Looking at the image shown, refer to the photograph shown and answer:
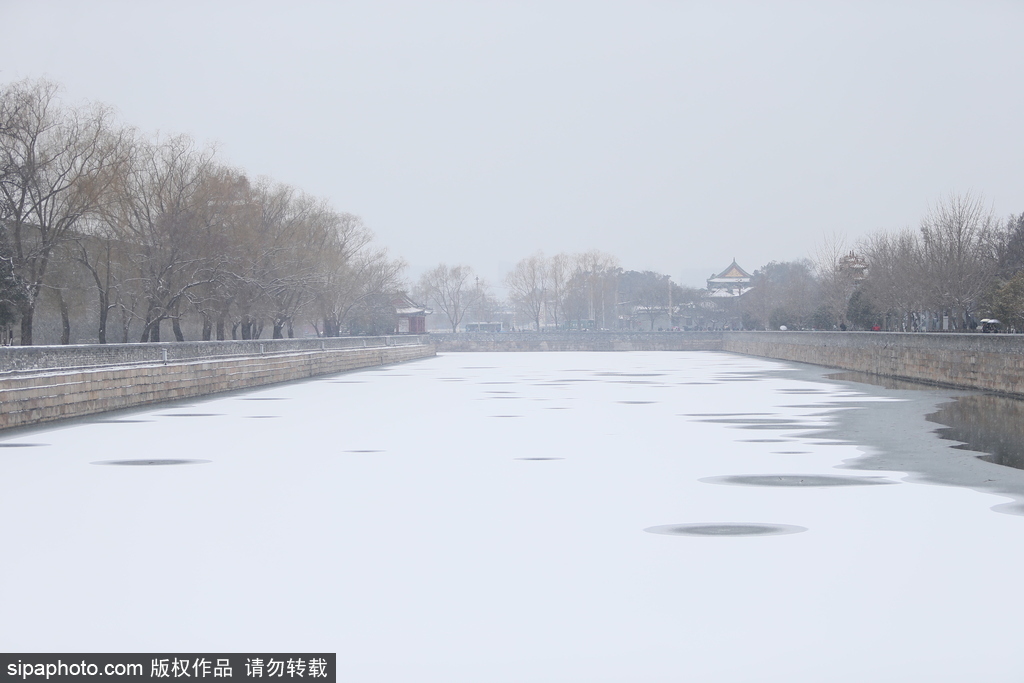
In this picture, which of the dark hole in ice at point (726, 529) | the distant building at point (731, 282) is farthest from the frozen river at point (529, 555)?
the distant building at point (731, 282)

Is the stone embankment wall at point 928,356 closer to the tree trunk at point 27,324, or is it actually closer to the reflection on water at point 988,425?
the reflection on water at point 988,425

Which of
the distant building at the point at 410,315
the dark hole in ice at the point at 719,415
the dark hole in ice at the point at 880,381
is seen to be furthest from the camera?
the distant building at the point at 410,315

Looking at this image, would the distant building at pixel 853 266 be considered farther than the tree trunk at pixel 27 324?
Yes

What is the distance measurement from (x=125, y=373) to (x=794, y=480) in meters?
18.0

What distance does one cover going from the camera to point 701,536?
9.55 m

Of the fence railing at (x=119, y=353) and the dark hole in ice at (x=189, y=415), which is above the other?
the fence railing at (x=119, y=353)

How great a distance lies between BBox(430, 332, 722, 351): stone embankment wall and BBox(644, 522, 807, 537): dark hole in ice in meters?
88.4

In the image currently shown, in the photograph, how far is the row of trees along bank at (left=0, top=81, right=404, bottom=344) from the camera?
40.2m

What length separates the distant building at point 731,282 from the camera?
177750 mm

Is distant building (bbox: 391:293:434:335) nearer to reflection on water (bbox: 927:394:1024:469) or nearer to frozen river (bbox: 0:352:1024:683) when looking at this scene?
reflection on water (bbox: 927:394:1024:469)

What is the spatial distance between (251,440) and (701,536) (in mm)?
10692

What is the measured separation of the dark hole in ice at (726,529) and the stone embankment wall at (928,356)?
1948 cm

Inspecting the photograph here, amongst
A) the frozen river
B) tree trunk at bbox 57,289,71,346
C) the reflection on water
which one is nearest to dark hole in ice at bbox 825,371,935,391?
the reflection on water

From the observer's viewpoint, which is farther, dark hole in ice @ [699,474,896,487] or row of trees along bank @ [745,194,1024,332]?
row of trees along bank @ [745,194,1024,332]
